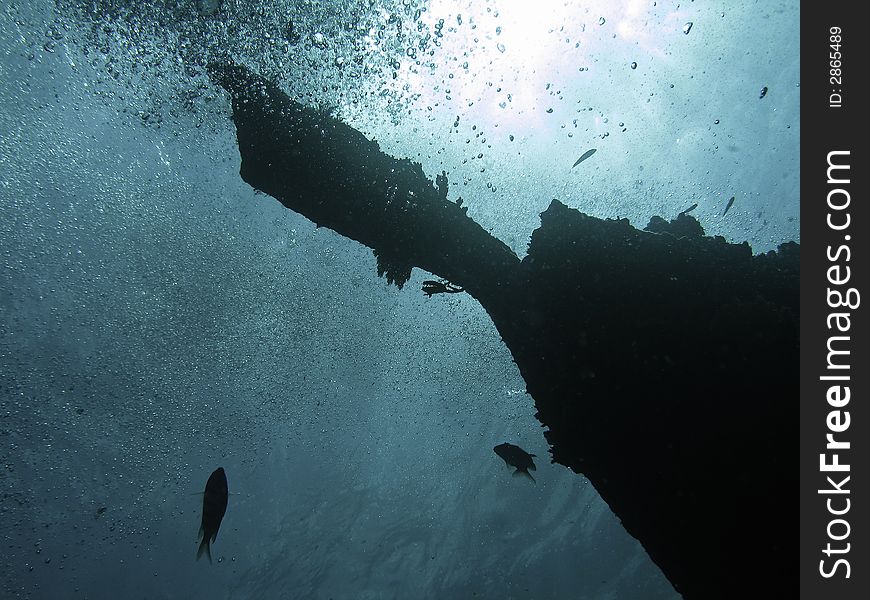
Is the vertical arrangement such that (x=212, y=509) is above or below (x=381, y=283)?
below

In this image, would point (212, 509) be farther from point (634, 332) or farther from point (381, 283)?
point (381, 283)

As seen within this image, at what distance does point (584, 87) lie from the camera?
31.7 feet

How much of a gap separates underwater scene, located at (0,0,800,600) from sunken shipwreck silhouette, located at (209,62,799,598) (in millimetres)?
34

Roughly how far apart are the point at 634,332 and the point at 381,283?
30.3 feet

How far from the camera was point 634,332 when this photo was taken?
5.21 meters

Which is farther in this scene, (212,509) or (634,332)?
(634,332)

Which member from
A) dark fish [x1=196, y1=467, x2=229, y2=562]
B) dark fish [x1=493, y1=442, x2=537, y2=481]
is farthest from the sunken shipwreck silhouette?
dark fish [x1=196, y1=467, x2=229, y2=562]

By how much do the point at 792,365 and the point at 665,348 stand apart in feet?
4.06

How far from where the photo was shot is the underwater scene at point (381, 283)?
513 cm

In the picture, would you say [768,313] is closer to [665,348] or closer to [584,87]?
[665,348]

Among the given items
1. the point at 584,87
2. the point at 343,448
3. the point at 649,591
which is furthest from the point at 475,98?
the point at 649,591

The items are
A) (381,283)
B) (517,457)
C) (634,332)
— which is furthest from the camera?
(381,283)

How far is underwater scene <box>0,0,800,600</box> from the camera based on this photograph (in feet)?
16.8

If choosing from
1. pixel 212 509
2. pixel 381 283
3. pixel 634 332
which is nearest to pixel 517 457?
pixel 634 332
